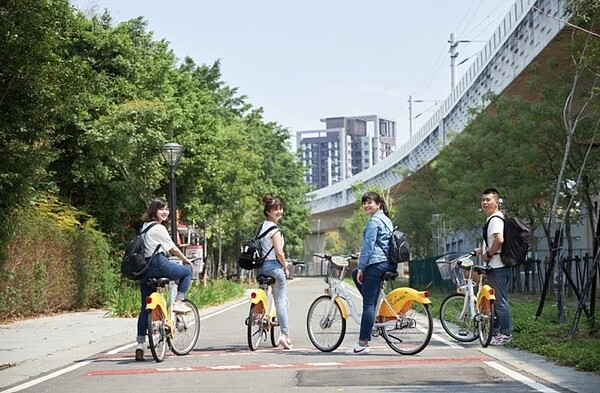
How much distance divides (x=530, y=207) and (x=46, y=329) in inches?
806

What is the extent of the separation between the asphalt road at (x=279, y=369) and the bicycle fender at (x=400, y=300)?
51cm

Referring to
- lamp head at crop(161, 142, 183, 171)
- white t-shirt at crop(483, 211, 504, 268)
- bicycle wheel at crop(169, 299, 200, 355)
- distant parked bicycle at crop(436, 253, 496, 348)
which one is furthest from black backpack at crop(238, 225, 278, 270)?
lamp head at crop(161, 142, 183, 171)

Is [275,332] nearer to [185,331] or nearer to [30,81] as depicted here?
[185,331]

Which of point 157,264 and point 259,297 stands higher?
point 157,264

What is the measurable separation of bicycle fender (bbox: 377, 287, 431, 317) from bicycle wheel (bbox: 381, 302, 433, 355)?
0.07m

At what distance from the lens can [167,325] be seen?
12789mm

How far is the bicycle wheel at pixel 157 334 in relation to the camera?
12.4m

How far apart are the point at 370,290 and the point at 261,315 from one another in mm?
1577

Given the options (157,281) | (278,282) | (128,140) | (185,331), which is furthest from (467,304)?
(128,140)

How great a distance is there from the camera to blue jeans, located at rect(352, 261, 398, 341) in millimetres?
12820

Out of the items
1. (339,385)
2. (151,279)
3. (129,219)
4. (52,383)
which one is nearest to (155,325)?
(151,279)

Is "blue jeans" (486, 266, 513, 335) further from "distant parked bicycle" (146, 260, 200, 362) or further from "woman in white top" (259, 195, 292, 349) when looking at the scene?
"distant parked bicycle" (146, 260, 200, 362)

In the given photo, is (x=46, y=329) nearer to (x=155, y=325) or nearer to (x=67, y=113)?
(x=67, y=113)

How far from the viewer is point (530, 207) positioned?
36.3 meters
